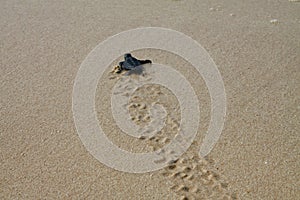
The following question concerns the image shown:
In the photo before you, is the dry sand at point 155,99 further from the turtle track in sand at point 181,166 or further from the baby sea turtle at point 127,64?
the baby sea turtle at point 127,64

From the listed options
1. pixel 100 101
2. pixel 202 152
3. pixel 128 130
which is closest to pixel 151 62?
pixel 100 101

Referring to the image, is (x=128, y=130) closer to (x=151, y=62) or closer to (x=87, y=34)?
(x=151, y=62)

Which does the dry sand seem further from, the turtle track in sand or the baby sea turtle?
the baby sea turtle

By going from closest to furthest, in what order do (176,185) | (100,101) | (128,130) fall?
(176,185)
(128,130)
(100,101)

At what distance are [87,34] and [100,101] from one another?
1.05 meters

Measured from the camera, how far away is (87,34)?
377 centimetres

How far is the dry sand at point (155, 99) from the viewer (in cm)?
228

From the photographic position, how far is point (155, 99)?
2979 millimetres

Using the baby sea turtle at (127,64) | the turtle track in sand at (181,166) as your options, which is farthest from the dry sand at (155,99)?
the baby sea turtle at (127,64)

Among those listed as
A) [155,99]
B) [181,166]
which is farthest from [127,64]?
[181,166]

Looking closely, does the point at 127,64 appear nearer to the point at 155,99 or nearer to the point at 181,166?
the point at 155,99

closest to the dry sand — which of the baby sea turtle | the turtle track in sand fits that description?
the turtle track in sand

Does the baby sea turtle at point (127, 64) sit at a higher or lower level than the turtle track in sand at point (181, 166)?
higher

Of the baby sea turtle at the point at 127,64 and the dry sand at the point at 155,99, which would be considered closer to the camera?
the dry sand at the point at 155,99
